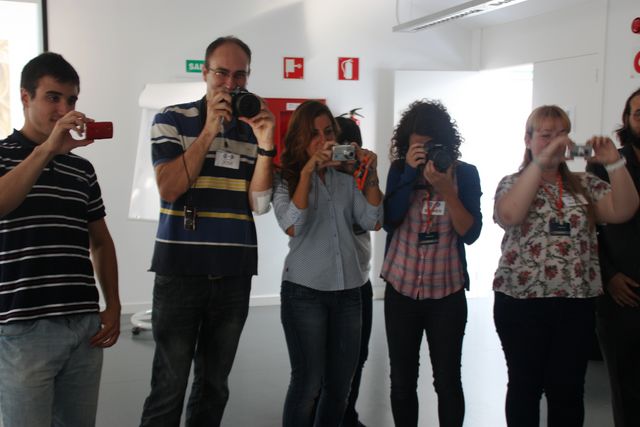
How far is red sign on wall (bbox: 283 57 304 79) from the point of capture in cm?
550

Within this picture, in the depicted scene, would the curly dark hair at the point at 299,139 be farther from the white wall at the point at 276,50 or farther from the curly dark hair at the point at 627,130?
the white wall at the point at 276,50

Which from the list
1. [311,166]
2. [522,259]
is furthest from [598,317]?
[311,166]

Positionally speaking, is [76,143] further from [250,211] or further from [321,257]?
[321,257]

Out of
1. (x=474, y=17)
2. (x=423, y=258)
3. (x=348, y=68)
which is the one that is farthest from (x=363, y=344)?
(x=474, y=17)

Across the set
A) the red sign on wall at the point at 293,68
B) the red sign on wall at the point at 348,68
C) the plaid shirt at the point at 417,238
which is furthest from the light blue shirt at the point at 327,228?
the red sign on wall at the point at 348,68

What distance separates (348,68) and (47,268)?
446cm

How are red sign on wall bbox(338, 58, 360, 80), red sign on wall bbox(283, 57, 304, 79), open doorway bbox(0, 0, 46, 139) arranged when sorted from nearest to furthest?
open doorway bbox(0, 0, 46, 139) < red sign on wall bbox(283, 57, 304, 79) < red sign on wall bbox(338, 58, 360, 80)

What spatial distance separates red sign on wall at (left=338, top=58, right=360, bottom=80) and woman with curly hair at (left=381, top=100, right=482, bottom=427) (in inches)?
137

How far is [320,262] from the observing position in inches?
85.2

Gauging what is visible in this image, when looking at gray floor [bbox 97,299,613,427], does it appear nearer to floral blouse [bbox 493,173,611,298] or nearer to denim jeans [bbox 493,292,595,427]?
denim jeans [bbox 493,292,595,427]

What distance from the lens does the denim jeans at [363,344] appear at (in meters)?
2.62

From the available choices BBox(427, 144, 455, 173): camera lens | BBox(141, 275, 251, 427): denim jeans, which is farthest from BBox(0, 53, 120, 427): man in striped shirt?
BBox(427, 144, 455, 173): camera lens

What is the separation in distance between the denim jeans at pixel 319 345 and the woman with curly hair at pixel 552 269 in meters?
0.57

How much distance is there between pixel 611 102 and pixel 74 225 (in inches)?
166
